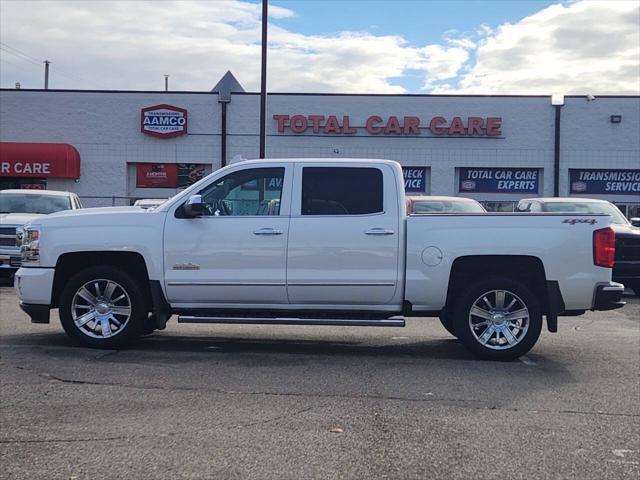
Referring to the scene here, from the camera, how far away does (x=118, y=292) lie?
8031 millimetres

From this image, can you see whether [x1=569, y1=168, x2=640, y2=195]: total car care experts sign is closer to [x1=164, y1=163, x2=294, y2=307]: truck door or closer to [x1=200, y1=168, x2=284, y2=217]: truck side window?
[x1=200, y1=168, x2=284, y2=217]: truck side window

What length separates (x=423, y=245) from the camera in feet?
25.5

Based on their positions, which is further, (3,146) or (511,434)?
(3,146)

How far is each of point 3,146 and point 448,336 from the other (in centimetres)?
2207

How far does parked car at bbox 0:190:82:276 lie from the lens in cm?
1443

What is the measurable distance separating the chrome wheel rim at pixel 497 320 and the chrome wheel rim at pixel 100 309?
361 centimetres

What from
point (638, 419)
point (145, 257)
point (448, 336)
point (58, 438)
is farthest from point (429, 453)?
point (448, 336)

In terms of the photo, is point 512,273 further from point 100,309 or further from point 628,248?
point 628,248

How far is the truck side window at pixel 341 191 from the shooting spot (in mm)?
7984

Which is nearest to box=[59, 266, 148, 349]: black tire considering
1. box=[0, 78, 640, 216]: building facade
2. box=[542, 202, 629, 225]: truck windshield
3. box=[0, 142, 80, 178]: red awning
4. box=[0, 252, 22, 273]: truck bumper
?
box=[0, 252, 22, 273]: truck bumper

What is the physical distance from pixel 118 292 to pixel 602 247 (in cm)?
497

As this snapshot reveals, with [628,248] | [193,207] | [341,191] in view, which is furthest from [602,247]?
[628,248]

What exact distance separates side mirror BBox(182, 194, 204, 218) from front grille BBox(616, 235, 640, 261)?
8863 millimetres

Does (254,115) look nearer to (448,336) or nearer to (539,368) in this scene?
(448,336)
